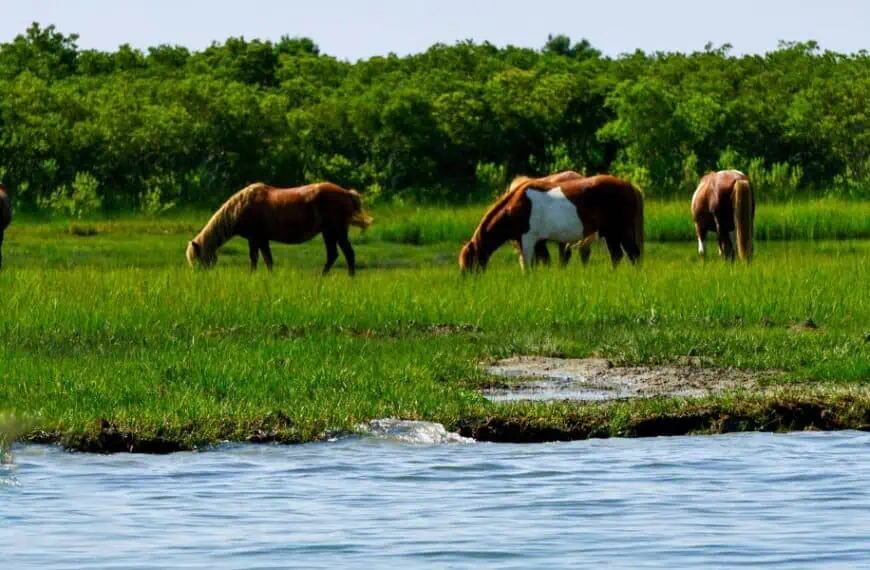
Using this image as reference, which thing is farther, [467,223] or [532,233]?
[467,223]

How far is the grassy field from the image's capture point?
10.7 meters

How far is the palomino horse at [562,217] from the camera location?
21.4 meters

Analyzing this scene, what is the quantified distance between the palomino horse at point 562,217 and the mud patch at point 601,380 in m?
7.85

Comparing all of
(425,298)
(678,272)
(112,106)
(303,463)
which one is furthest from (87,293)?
(112,106)

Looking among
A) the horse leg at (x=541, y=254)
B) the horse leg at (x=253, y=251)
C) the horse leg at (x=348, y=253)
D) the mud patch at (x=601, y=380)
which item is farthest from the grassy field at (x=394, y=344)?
the horse leg at (x=348, y=253)

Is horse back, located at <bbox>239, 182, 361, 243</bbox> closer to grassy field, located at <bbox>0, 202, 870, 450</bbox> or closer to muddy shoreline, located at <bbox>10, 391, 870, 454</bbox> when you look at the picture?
grassy field, located at <bbox>0, 202, 870, 450</bbox>

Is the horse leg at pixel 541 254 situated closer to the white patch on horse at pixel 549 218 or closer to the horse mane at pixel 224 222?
the white patch on horse at pixel 549 218

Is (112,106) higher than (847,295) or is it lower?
higher

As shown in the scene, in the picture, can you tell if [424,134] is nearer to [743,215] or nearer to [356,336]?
[743,215]

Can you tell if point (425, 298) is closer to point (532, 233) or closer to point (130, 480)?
point (532, 233)

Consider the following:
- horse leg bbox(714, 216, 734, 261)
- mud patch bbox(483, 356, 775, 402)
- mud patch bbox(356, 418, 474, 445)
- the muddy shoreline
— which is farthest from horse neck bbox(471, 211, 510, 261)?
mud patch bbox(356, 418, 474, 445)

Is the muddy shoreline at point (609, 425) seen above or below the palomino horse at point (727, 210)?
below

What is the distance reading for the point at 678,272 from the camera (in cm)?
1877

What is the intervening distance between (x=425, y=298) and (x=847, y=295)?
11.9 ft
